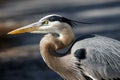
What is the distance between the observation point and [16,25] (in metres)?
9.69

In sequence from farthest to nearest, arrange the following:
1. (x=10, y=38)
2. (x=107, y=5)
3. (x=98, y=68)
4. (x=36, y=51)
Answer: (x=107, y=5) → (x=10, y=38) → (x=36, y=51) → (x=98, y=68)

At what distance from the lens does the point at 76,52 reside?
5.57 metres

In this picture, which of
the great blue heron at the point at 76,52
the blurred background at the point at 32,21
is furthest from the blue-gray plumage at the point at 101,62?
the blurred background at the point at 32,21

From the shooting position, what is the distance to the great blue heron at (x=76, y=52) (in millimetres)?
5527

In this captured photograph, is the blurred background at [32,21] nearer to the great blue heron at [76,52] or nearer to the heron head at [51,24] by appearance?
the great blue heron at [76,52]

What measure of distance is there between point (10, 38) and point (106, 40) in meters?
3.65

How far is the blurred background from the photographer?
7871 mm

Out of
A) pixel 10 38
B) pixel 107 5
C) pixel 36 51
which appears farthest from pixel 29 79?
pixel 107 5

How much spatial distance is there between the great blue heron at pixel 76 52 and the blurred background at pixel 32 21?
1.83 metres

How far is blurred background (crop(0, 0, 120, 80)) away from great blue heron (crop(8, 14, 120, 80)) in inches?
72.1

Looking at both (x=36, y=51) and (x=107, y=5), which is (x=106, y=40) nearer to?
(x=36, y=51)

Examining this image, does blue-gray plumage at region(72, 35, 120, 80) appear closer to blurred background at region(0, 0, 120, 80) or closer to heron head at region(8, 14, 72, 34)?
heron head at region(8, 14, 72, 34)

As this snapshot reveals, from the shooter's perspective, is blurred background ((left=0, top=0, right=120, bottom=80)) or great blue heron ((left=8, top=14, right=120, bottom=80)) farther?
blurred background ((left=0, top=0, right=120, bottom=80))

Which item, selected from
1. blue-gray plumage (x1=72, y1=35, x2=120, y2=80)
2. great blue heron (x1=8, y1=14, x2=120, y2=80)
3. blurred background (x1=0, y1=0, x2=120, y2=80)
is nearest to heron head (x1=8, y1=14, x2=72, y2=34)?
great blue heron (x1=8, y1=14, x2=120, y2=80)
